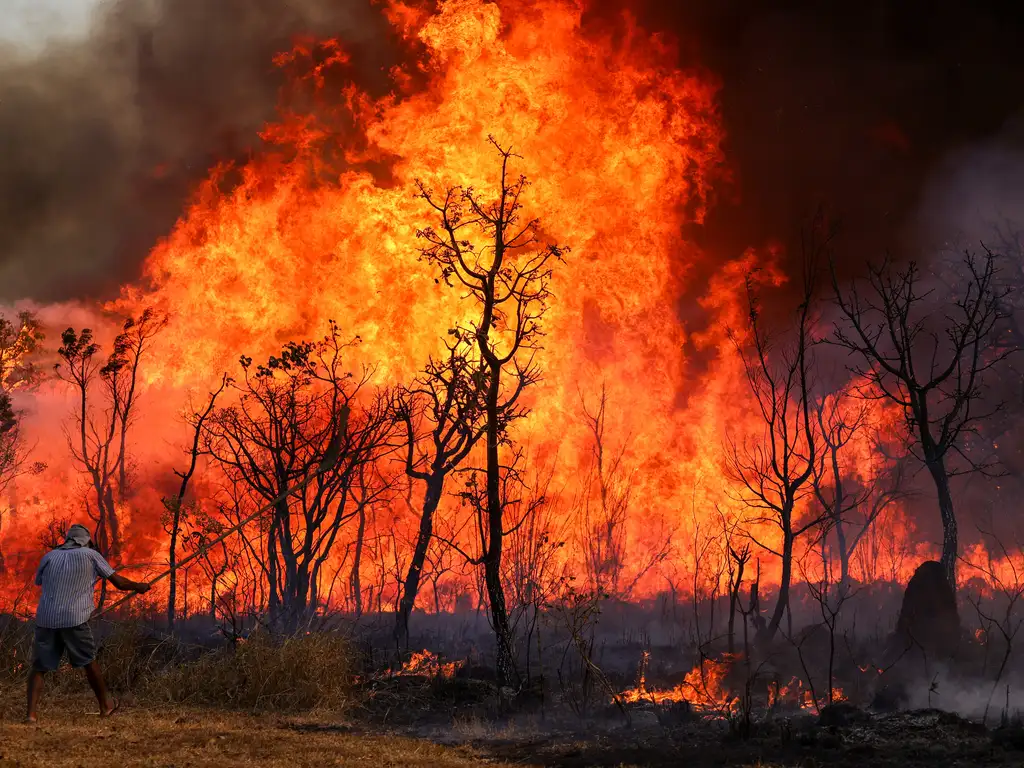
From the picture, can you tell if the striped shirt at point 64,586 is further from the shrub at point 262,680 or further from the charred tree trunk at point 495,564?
the charred tree trunk at point 495,564

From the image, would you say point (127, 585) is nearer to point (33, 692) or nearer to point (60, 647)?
point (60, 647)

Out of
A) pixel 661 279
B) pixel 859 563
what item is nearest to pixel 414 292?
pixel 661 279

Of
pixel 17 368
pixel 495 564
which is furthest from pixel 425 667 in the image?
pixel 17 368

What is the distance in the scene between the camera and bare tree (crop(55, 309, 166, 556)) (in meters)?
31.0

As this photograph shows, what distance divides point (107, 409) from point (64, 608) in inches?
1003

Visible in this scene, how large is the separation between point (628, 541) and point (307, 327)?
13176mm

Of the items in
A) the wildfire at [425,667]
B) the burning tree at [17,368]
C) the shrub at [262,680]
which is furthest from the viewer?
the burning tree at [17,368]

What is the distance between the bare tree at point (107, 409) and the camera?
3097 centimetres

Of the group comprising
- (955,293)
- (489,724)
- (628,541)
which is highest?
(955,293)

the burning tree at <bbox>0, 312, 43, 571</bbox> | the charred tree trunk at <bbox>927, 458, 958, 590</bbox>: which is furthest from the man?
the burning tree at <bbox>0, 312, 43, 571</bbox>

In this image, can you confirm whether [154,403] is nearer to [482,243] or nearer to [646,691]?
[482,243]

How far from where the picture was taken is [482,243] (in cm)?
2747

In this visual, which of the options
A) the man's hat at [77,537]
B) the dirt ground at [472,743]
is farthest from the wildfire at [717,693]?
the man's hat at [77,537]

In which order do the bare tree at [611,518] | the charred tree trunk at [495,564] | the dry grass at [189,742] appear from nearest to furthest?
1. the dry grass at [189,742]
2. the charred tree trunk at [495,564]
3. the bare tree at [611,518]
